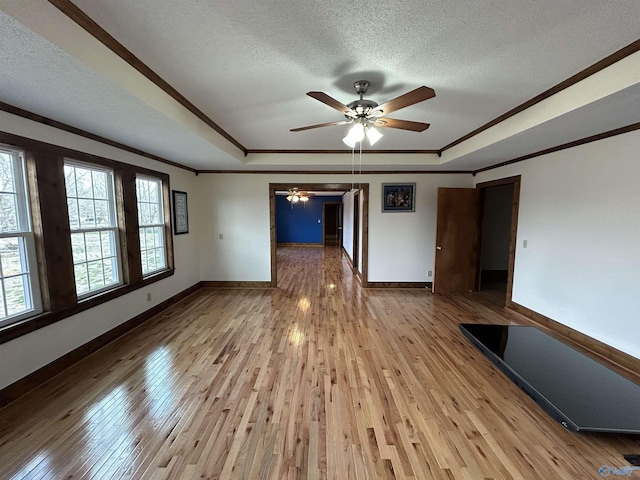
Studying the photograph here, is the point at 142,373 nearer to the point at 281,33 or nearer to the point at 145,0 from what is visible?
the point at 145,0

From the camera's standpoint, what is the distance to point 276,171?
505 cm

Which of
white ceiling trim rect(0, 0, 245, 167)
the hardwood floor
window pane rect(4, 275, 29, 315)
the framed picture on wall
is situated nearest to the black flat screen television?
the hardwood floor

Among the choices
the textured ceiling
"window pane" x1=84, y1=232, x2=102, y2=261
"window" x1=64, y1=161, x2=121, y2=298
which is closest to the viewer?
the textured ceiling

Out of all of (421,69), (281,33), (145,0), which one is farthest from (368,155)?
(145,0)

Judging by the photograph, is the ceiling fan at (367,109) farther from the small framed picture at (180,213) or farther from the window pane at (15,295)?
the small framed picture at (180,213)

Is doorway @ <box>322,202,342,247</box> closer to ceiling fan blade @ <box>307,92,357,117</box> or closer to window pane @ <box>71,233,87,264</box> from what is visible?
window pane @ <box>71,233,87,264</box>

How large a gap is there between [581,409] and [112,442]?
3189mm

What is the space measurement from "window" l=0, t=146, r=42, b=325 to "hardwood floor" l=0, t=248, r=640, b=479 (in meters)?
0.74

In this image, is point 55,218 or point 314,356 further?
point 314,356

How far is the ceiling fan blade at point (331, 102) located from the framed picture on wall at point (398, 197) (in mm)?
3111

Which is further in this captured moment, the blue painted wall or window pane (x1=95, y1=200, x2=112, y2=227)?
the blue painted wall

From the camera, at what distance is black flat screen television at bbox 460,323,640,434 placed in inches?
73.2

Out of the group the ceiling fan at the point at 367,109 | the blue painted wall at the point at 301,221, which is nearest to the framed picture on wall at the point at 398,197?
the ceiling fan at the point at 367,109

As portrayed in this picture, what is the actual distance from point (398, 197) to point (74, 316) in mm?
4904
